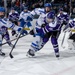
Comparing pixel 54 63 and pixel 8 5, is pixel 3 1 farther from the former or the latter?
pixel 54 63

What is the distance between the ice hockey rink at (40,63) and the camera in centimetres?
488

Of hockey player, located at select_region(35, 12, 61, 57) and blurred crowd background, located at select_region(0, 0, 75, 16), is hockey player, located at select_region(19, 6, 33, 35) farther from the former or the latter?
hockey player, located at select_region(35, 12, 61, 57)

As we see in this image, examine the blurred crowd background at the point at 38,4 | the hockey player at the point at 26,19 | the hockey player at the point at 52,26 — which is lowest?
the blurred crowd background at the point at 38,4

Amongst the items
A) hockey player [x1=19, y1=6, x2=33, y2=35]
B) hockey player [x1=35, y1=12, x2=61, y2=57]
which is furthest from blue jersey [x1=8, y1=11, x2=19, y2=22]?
hockey player [x1=35, y1=12, x2=61, y2=57]

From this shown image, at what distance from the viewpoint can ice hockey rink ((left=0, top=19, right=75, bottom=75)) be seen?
488 centimetres

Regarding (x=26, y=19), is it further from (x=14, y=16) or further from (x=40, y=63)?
(x=40, y=63)

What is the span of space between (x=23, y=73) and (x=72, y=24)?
2225mm

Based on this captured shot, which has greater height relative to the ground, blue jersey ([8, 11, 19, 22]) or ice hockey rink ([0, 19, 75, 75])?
ice hockey rink ([0, 19, 75, 75])

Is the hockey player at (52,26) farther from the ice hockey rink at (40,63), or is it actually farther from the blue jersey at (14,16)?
the blue jersey at (14,16)

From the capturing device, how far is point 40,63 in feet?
18.0

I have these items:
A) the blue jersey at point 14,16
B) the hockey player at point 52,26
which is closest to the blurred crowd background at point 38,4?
the blue jersey at point 14,16

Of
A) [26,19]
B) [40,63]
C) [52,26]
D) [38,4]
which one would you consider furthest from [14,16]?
[40,63]

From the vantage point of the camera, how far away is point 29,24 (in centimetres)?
866

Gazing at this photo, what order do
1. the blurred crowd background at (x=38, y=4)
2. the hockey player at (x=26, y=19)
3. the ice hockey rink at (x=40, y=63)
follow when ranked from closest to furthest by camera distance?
the ice hockey rink at (x=40, y=63)
the hockey player at (x=26, y=19)
the blurred crowd background at (x=38, y=4)
